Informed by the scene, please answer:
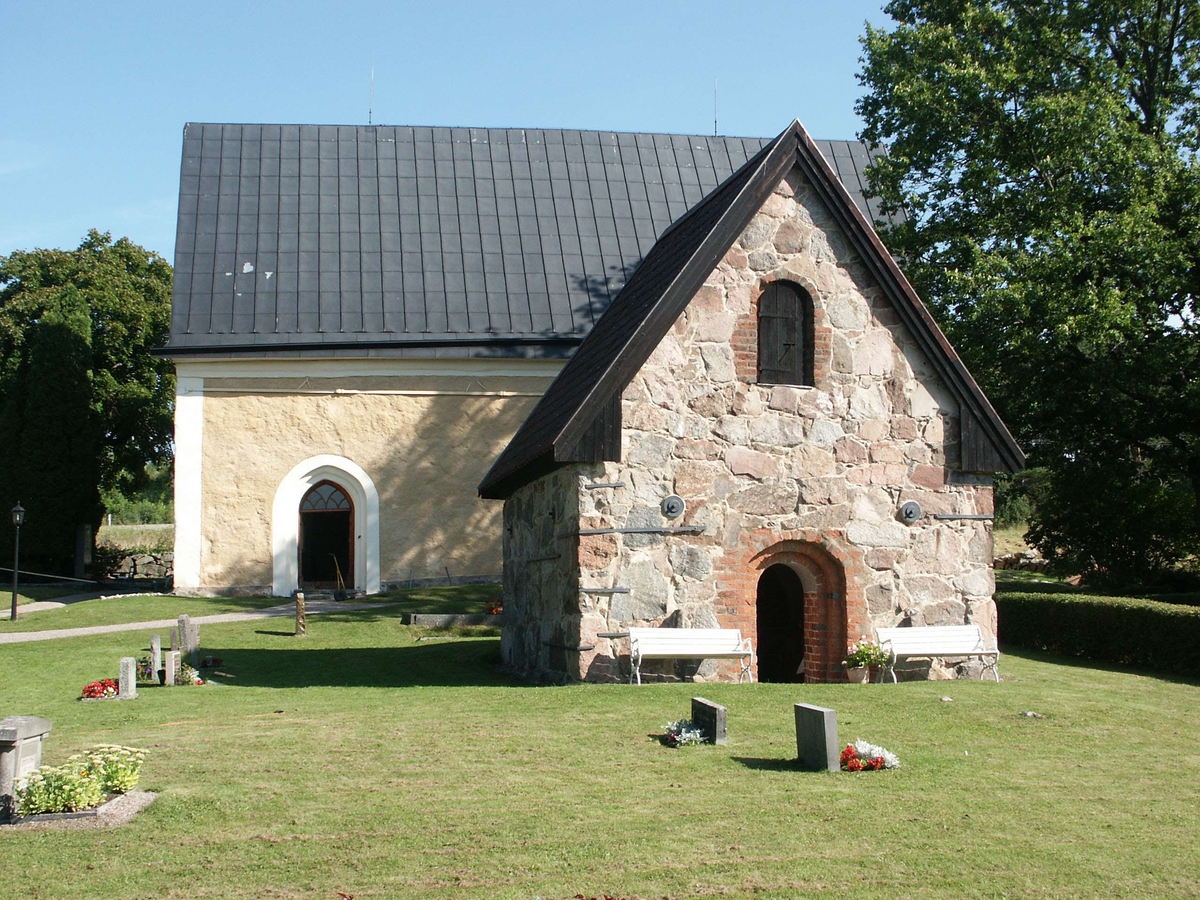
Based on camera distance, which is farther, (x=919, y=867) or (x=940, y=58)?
(x=940, y=58)

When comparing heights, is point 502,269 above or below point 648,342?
above

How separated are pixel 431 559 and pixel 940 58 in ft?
48.6

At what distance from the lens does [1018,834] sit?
23.0ft

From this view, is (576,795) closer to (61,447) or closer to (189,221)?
(189,221)

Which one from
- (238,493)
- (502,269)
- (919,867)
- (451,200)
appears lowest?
(919,867)

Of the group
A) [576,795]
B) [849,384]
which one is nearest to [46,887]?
[576,795]

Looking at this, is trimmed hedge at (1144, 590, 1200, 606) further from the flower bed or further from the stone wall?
the flower bed

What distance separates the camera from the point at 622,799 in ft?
25.0

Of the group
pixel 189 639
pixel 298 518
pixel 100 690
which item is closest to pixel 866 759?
pixel 100 690

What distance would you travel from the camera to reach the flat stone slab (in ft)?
64.5

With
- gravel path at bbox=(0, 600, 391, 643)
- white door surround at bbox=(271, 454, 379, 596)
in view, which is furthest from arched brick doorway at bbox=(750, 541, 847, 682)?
white door surround at bbox=(271, 454, 379, 596)

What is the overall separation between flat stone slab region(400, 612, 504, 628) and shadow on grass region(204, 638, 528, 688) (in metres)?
1.33

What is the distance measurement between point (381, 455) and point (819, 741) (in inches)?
729

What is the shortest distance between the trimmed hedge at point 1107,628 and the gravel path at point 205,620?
11768mm
